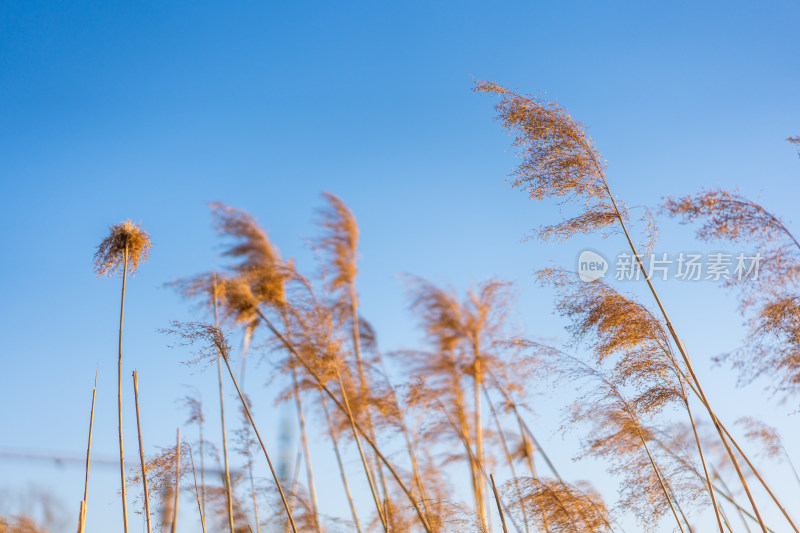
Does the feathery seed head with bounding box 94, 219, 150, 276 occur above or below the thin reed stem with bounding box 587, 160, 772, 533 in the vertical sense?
above

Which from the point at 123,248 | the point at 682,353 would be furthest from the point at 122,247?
the point at 682,353

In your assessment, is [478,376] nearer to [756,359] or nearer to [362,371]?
[362,371]

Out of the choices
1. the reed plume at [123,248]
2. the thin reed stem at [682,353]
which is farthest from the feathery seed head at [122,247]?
the thin reed stem at [682,353]

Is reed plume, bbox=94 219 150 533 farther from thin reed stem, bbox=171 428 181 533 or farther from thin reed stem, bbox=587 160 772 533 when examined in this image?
thin reed stem, bbox=587 160 772 533

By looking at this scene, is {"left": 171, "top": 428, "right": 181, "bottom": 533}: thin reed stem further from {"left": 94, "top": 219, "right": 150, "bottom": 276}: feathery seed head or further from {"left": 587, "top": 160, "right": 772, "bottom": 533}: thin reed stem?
{"left": 587, "top": 160, "right": 772, "bottom": 533}: thin reed stem

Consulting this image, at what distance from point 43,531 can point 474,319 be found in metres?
4.25

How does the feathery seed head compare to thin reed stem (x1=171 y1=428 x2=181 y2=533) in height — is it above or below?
above

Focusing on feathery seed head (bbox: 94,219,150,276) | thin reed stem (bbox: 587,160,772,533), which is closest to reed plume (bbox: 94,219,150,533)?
feathery seed head (bbox: 94,219,150,276)

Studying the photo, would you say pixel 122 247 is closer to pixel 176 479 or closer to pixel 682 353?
pixel 176 479

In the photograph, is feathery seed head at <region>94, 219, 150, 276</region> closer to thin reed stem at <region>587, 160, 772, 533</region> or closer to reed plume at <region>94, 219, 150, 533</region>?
reed plume at <region>94, 219, 150, 533</region>

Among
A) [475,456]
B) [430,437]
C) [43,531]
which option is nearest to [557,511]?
[475,456]

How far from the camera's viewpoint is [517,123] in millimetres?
3477

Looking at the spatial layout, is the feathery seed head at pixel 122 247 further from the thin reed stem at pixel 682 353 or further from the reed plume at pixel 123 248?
the thin reed stem at pixel 682 353

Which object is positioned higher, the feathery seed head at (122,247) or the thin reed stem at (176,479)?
the feathery seed head at (122,247)
